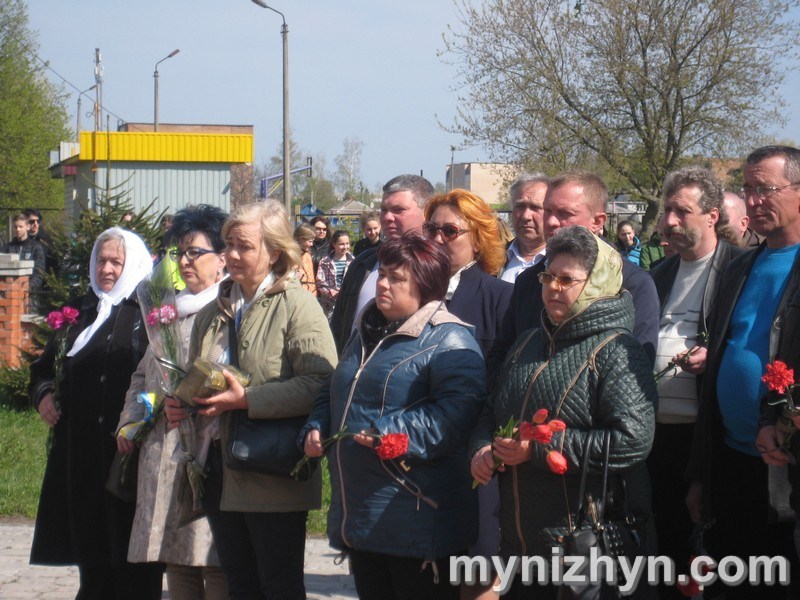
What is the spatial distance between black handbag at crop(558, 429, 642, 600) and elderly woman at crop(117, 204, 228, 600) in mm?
1855

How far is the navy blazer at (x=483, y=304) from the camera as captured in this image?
4.47 metres

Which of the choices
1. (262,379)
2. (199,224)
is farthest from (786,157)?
(199,224)

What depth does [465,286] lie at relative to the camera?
4582mm

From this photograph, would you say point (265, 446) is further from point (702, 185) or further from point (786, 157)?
point (786, 157)

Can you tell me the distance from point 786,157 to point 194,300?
277 centimetres

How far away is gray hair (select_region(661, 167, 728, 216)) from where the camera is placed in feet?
14.7

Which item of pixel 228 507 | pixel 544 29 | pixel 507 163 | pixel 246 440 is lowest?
pixel 228 507

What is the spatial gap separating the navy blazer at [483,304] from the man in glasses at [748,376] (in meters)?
0.94

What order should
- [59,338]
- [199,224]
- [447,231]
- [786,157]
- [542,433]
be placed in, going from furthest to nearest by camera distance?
[59,338] < [199,224] < [447,231] < [786,157] < [542,433]

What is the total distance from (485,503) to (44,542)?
2.34 meters

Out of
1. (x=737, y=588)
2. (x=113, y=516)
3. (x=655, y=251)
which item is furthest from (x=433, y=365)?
(x=655, y=251)

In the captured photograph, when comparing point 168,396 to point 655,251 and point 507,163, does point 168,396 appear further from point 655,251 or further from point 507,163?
point 507,163

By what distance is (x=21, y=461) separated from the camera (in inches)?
321

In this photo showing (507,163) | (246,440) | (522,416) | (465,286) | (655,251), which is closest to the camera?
(522,416)
